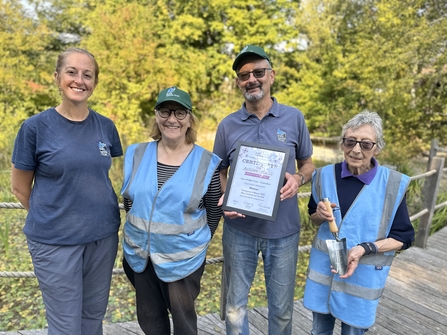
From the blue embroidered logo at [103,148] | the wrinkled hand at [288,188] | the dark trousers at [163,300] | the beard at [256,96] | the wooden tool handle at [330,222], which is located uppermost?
the beard at [256,96]

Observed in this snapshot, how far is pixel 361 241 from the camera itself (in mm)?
1981

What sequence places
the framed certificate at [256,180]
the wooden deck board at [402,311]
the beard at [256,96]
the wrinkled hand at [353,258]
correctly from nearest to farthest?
the wrinkled hand at [353,258] < the framed certificate at [256,180] < the beard at [256,96] < the wooden deck board at [402,311]

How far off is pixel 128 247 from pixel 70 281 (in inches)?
14.2

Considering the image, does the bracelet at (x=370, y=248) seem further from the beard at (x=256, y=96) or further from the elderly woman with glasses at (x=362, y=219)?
the beard at (x=256, y=96)

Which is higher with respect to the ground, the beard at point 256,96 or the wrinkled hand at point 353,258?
the beard at point 256,96

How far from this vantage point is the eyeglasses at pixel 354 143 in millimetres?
1928

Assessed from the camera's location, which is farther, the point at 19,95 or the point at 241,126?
the point at 19,95

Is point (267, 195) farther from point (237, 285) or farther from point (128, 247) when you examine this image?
point (128, 247)

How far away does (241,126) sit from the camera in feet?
7.39

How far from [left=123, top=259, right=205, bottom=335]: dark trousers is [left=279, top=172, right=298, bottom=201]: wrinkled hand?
0.67 metres

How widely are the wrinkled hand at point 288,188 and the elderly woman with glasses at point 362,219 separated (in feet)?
0.57

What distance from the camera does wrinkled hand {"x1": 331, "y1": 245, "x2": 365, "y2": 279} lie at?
1.90 metres

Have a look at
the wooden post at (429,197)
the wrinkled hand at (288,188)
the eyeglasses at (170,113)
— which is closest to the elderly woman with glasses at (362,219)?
the wrinkled hand at (288,188)

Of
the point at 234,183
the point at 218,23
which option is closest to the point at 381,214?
the point at 234,183
